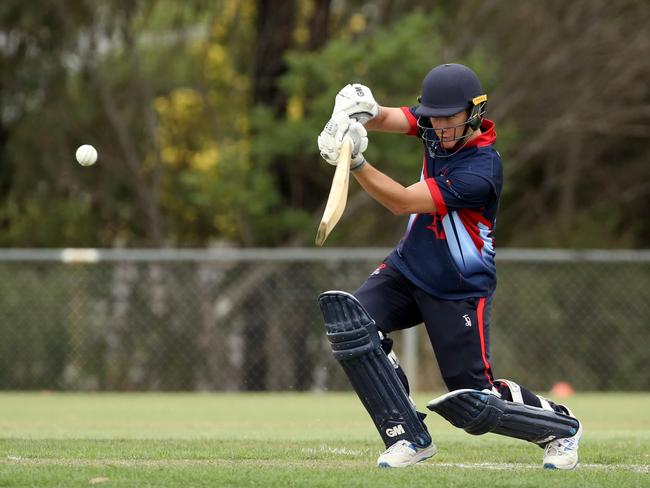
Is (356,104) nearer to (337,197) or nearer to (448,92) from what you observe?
(448,92)

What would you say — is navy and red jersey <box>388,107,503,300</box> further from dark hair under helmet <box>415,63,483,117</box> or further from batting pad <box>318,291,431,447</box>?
batting pad <box>318,291,431,447</box>

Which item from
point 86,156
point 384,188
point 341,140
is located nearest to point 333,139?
point 341,140

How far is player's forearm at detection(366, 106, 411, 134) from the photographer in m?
6.09

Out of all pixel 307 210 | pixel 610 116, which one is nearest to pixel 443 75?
pixel 307 210

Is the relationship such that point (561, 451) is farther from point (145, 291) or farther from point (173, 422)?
point (145, 291)

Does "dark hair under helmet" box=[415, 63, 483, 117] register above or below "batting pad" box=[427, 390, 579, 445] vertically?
above

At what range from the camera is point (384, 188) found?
5.43m

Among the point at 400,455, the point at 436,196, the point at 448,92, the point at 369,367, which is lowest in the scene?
the point at 400,455

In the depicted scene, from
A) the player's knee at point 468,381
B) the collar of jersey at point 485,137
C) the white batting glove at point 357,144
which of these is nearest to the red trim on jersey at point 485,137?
the collar of jersey at point 485,137

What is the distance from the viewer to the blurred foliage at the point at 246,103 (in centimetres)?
1470

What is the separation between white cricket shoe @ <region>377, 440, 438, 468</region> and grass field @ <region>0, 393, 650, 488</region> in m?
0.08

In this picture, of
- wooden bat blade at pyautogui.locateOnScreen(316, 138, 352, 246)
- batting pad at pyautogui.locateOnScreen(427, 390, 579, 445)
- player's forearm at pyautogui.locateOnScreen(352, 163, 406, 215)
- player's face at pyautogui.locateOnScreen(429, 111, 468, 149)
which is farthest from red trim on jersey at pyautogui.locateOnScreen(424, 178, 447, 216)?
batting pad at pyautogui.locateOnScreen(427, 390, 579, 445)

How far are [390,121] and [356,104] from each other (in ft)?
1.40

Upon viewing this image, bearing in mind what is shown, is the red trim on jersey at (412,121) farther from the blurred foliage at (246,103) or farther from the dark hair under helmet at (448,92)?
the blurred foliage at (246,103)
